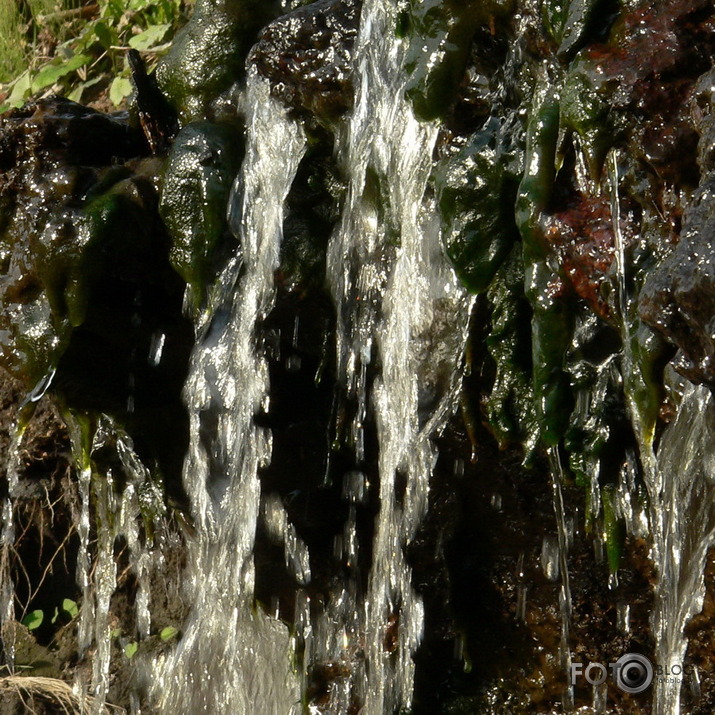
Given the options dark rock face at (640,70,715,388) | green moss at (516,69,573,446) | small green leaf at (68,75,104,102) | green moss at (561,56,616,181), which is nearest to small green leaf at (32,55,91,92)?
small green leaf at (68,75,104,102)

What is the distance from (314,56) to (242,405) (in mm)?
963

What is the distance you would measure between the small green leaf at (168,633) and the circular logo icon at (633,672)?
5.79 ft

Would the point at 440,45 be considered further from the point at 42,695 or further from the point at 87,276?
the point at 42,695

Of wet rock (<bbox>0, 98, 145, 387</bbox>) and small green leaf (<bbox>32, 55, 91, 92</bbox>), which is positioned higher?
small green leaf (<bbox>32, 55, 91, 92</bbox>)

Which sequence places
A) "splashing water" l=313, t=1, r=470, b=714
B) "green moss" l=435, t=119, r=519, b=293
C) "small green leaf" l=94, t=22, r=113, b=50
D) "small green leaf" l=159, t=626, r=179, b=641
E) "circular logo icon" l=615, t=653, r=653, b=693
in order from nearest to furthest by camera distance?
1. "green moss" l=435, t=119, r=519, b=293
2. "splashing water" l=313, t=1, r=470, b=714
3. "circular logo icon" l=615, t=653, r=653, b=693
4. "small green leaf" l=159, t=626, r=179, b=641
5. "small green leaf" l=94, t=22, r=113, b=50

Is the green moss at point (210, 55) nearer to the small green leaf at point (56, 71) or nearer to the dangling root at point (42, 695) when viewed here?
the small green leaf at point (56, 71)

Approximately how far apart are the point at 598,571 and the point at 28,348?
165cm

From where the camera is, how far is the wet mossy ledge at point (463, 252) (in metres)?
1.82

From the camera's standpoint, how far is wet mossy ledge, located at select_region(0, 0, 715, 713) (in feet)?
5.96

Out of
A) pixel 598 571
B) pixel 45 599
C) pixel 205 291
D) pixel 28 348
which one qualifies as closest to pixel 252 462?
pixel 205 291

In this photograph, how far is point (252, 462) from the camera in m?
2.70

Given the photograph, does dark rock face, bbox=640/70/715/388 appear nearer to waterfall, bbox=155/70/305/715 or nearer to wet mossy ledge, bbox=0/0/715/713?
wet mossy ledge, bbox=0/0/715/713

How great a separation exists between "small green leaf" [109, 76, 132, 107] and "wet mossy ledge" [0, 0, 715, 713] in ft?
5.09

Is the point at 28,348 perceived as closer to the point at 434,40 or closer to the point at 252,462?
the point at 252,462
